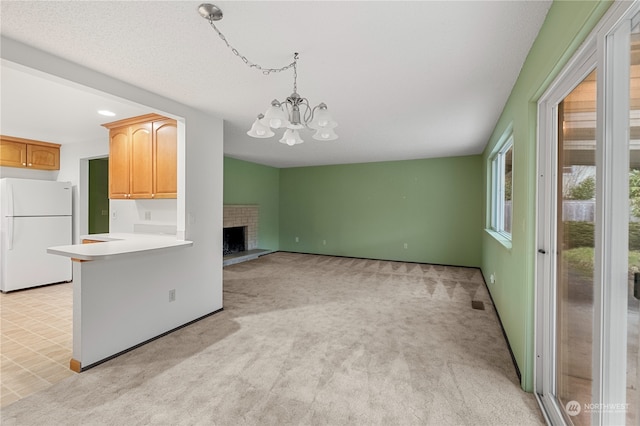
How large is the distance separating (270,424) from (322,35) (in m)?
2.33

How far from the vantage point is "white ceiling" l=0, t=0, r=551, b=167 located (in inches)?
59.7

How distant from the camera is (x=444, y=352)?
2.42 m

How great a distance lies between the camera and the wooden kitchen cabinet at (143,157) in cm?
308

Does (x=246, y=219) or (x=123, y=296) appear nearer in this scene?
(x=123, y=296)

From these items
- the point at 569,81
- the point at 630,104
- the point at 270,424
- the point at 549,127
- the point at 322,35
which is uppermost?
the point at 322,35

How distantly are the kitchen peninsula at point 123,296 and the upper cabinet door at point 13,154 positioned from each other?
3.36m

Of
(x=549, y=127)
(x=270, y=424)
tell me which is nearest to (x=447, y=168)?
(x=549, y=127)

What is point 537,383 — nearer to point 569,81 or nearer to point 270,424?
point 270,424

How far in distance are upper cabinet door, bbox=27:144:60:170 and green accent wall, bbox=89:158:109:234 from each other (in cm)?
136

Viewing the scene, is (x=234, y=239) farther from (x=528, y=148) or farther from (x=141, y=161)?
(x=528, y=148)

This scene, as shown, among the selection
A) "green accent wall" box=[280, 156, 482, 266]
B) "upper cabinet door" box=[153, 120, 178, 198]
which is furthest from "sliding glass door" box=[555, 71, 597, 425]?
"green accent wall" box=[280, 156, 482, 266]

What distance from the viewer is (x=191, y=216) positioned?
9.89 ft

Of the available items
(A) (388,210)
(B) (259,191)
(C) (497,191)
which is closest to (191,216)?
(B) (259,191)

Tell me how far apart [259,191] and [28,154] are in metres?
4.13
